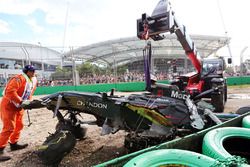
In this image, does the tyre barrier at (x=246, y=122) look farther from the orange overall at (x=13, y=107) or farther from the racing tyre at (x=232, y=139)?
the orange overall at (x=13, y=107)

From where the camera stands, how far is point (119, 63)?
21.6m

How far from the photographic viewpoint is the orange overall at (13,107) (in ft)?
15.2

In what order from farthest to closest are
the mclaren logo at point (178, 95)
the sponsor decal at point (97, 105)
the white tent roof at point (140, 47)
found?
the white tent roof at point (140, 47)
the mclaren logo at point (178, 95)
the sponsor decal at point (97, 105)

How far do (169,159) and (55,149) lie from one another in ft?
6.78

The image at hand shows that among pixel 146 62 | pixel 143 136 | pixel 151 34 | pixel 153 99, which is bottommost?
pixel 143 136

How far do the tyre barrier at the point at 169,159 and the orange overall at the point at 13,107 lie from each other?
3144mm

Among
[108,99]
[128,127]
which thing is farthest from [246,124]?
[108,99]

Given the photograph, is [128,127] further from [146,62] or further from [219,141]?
[219,141]

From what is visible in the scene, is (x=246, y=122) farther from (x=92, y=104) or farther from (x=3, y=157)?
(x=3, y=157)

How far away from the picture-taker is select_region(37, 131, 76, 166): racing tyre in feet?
12.3

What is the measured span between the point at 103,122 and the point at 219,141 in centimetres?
226

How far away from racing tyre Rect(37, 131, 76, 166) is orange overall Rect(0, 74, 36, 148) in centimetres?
113

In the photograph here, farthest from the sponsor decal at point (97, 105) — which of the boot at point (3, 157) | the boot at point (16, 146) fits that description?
the boot at point (16, 146)

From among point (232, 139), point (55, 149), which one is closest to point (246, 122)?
point (232, 139)
